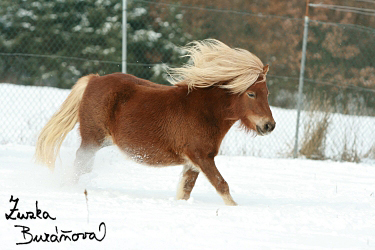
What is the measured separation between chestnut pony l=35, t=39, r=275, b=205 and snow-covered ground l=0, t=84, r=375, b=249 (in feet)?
1.17

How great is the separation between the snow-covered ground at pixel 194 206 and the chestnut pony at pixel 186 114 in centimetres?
36

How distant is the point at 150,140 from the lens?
12.2 ft

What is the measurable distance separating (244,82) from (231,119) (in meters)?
0.33

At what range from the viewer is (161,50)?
36.0ft

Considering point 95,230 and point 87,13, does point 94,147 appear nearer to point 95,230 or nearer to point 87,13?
point 95,230

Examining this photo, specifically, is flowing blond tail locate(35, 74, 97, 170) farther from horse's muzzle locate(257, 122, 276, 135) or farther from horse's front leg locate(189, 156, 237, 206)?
horse's muzzle locate(257, 122, 276, 135)

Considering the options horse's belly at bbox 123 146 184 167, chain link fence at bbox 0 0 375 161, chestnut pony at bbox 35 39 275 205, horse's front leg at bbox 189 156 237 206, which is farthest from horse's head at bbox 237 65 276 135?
chain link fence at bbox 0 0 375 161

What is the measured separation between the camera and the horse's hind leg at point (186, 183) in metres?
3.88

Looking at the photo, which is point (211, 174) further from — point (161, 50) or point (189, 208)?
point (161, 50)

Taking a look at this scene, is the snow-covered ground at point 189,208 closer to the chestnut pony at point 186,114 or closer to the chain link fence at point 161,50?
the chestnut pony at point 186,114

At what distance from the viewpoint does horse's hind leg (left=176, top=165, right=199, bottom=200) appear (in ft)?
12.7

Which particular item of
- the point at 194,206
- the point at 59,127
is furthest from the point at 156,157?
the point at 59,127

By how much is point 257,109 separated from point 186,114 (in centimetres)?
59
